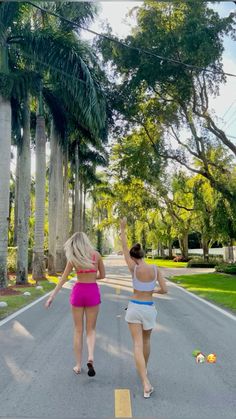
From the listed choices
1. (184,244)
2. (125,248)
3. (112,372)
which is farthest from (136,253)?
(184,244)

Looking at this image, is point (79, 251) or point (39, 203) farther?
point (39, 203)

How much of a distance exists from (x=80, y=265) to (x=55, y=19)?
1933cm

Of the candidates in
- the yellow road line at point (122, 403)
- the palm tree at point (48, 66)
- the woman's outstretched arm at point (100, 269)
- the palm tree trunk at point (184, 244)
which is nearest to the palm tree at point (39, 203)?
the palm tree at point (48, 66)

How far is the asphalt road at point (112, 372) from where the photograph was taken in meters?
4.68

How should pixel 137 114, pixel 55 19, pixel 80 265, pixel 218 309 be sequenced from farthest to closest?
pixel 137 114 → pixel 55 19 → pixel 218 309 → pixel 80 265

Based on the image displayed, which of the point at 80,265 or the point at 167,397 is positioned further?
the point at 80,265

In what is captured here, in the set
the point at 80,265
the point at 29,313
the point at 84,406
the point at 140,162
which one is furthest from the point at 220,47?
the point at 84,406

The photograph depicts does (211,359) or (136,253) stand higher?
(136,253)

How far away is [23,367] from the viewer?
20.7ft

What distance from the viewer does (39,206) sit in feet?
74.0

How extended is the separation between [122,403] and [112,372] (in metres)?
1.26

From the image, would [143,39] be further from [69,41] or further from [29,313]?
[29,313]

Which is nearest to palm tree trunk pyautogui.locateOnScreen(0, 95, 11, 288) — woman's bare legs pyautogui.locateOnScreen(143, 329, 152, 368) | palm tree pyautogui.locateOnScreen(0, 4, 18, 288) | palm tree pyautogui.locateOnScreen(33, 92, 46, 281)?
palm tree pyautogui.locateOnScreen(0, 4, 18, 288)

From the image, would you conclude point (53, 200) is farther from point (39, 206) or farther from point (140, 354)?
point (140, 354)
